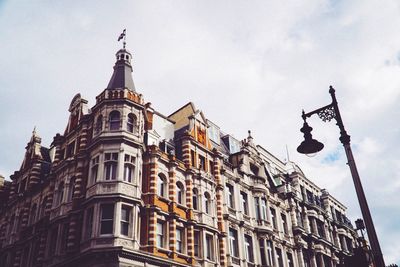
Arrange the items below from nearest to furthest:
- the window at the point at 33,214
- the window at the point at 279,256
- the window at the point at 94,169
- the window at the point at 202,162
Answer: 1. the window at the point at 94,169
2. the window at the point at 33,214
3. the window at the point at 202,162
4. the window at the point at 279,256

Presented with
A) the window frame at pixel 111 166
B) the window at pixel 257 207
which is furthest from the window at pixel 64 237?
the window at pixel 257 207

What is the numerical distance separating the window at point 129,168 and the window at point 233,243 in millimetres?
10686

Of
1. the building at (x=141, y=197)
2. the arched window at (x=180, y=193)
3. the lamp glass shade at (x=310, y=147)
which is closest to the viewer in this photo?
the lamp glass shade at (x=310, y=147)

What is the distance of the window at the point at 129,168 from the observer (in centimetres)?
2669

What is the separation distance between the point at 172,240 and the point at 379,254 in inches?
771

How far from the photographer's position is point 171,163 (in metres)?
29.9

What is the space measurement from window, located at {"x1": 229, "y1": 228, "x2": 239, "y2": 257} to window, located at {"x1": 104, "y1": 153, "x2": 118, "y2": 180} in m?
11.7

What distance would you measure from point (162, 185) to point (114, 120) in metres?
5.81

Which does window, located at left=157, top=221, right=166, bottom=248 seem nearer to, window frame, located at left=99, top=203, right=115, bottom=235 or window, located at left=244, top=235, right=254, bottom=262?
window frame, located at left=99, top=203, right=115, bottom=235

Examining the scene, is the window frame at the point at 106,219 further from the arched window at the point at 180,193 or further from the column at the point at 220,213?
the column at the point at 220,213

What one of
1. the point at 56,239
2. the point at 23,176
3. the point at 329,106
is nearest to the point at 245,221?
the point at 56,239

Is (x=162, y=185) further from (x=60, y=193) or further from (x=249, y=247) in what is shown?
(x=249, y=247)

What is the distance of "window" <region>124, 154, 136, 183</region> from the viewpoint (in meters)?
26.7

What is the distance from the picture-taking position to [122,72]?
1275 inches
